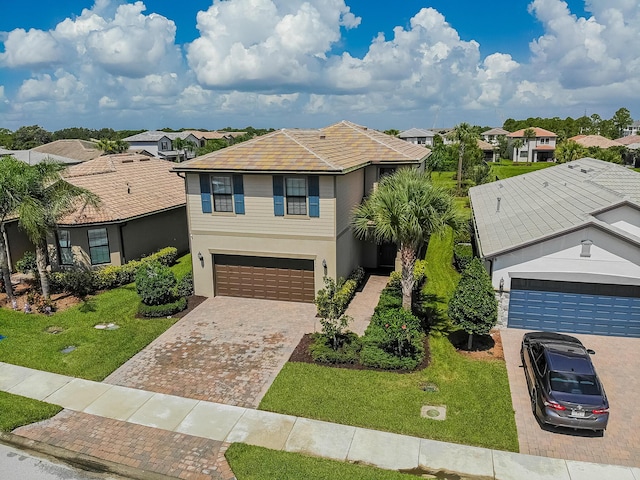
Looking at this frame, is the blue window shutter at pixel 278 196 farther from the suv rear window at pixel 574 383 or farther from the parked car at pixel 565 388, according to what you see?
the suv rear window at pixel 574 383

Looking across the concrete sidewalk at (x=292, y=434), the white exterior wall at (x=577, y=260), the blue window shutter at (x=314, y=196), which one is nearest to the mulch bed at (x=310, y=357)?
the concrete sidewalk at (x=292, y=434)

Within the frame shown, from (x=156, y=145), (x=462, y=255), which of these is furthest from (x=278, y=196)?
(x=156, y=145)

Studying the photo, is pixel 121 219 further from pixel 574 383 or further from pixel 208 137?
pixel 208 137

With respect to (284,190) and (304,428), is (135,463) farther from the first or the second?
(284,190)

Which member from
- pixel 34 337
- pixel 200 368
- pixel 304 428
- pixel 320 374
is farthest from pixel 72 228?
pixel 304 428

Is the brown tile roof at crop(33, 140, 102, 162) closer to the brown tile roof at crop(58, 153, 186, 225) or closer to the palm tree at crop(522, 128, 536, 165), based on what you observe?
the brown tile roof at crop(58, 153, 186, 225)

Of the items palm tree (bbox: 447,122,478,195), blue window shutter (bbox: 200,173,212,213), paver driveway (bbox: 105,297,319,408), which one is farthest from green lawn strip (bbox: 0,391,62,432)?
palm tree (bbox: 447,122,478,195)
